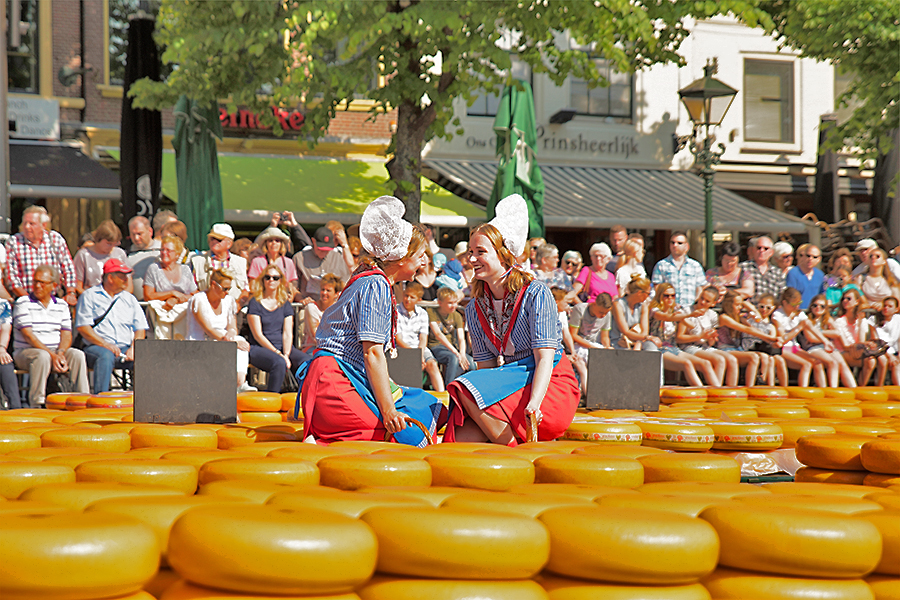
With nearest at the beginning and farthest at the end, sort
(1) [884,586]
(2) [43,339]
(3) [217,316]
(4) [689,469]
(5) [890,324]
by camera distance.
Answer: (1) [884,586] < (4) [689,469] < (2) [43,339] < (3) [217,316] < (5) [890,324]

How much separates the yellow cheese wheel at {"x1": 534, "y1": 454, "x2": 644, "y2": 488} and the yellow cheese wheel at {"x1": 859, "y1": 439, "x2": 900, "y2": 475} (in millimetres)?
901

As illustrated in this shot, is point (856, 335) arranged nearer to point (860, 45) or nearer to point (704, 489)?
point (860, 45)

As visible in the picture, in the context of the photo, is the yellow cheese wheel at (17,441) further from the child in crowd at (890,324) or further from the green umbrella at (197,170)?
the child in crowd at (890,324)

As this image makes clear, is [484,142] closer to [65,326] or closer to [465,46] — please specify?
[465,46]

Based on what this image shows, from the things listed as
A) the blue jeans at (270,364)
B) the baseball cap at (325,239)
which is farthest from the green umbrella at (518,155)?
the blue jeans at (270,364)

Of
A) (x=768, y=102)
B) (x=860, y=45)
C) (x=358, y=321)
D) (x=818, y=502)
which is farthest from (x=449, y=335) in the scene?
(x=768, y=102)

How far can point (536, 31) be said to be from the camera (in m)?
10.1

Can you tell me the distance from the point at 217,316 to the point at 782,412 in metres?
4.23

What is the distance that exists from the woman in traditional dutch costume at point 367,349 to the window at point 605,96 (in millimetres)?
13815

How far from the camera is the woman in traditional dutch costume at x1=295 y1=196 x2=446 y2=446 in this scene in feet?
11.9

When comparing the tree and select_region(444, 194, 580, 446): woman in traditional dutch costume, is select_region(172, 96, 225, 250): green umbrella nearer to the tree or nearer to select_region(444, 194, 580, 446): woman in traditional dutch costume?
the tree

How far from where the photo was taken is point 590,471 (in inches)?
117

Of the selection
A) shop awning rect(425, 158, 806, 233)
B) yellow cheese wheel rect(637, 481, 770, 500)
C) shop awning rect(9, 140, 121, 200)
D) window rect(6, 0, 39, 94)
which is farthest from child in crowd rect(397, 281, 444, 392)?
window rect(6, 0, 39, 94)

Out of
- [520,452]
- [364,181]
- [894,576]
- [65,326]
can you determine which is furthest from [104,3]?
[894,576]
